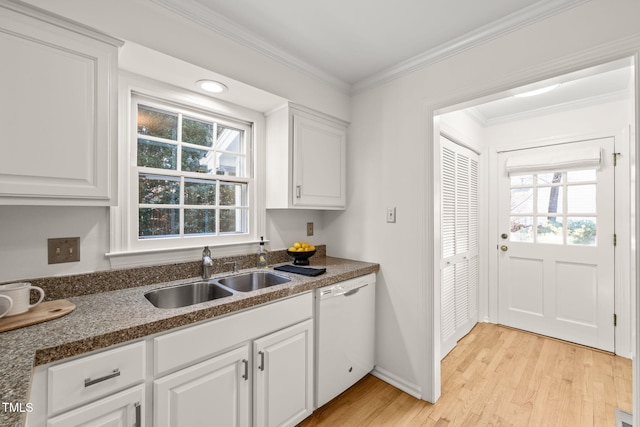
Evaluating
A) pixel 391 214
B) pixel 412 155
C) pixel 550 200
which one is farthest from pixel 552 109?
pixel 391 214

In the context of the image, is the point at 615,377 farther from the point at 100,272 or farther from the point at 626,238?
the point at 100,272

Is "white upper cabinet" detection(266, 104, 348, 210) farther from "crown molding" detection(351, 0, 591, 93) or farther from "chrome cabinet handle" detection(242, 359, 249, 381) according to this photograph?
"chrome cabinet handle" detection(242, 359, 249, 381)

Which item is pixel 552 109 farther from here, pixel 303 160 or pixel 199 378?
pixel 199 378

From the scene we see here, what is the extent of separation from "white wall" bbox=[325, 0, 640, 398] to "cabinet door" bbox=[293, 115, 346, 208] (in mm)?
137

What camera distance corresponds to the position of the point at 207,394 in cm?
126

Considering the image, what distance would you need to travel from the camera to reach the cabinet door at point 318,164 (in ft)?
6.98

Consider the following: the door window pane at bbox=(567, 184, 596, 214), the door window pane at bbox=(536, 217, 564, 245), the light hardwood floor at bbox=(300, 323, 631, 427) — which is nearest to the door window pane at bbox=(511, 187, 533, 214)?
the door window pane at bbox=(536, 217, 564, 245)

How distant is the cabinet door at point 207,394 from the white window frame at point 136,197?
75 centimetres

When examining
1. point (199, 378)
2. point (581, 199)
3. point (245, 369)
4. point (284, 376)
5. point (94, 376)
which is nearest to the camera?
point (94, 376)

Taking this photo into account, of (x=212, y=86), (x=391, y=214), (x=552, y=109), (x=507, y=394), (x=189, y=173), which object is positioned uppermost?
(x=552, y=109)

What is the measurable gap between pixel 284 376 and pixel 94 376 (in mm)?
902

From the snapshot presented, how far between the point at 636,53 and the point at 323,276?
6.33 feet

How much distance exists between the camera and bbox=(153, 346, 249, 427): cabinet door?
3.77ft

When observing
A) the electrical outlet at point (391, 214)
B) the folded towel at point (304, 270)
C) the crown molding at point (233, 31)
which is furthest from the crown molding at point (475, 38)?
the folded towel at point (304, 270)
